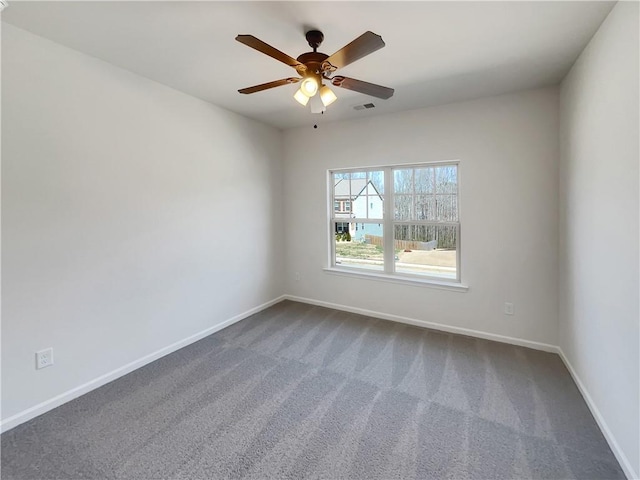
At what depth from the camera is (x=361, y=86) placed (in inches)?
78.7

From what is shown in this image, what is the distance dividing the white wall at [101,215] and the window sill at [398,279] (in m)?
1.46

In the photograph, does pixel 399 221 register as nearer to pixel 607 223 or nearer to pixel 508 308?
pixel 508 308

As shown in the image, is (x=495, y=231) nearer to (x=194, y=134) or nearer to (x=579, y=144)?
(x=579, y=144)

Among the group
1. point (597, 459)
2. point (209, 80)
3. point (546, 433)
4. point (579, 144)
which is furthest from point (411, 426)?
point (209, 80)

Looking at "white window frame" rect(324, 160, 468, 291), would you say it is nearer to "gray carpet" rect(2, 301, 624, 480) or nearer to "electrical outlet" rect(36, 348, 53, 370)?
"gray carpet" rect(2, 301, 624, 480)

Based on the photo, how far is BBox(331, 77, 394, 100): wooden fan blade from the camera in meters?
1.93

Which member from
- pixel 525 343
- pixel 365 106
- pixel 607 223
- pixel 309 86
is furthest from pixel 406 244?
pixel 309 86

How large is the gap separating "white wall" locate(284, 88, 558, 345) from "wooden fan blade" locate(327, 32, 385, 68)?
6.54ft

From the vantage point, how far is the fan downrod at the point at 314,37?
1927mm

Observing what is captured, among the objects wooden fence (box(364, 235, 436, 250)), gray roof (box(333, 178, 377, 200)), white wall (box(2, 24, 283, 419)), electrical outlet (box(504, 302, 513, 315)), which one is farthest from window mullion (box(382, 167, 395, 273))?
white wall (box(2, 24, 283, 419))

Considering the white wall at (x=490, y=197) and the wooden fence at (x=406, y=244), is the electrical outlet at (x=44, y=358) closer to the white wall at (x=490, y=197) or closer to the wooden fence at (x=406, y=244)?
the white wall at (x=490, y=197)

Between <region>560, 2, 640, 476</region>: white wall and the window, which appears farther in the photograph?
the window

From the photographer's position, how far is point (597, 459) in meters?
1.65

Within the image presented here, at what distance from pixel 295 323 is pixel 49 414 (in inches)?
88.9
